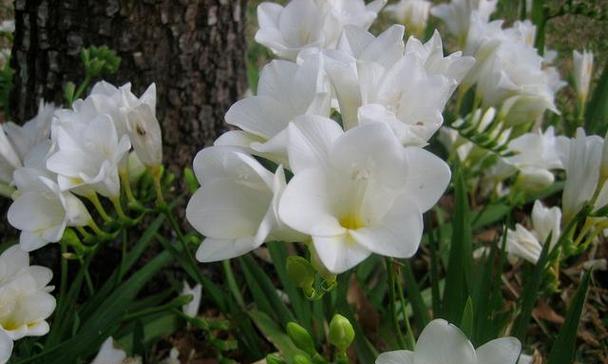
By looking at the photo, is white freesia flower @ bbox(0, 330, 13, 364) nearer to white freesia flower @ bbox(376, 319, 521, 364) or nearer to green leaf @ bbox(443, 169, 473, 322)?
white freesia flower @ bbox(376, 319, 521, 364)

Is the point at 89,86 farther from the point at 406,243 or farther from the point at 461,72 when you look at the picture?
the point at 406,243

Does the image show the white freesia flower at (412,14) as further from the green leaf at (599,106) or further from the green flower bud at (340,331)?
the green flower bud at (340,331)

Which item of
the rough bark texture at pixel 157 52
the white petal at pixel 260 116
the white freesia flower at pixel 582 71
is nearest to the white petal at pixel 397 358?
the white petal at pixel 260 116

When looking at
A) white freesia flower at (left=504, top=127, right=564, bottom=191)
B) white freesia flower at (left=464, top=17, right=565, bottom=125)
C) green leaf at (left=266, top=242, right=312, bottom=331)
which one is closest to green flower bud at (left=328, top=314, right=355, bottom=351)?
green leaf at (left=266, top=242, right=312, bottom=331)

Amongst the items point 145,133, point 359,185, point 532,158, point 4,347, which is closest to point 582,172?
point 359,185

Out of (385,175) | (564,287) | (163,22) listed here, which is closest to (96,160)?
(385,175)
